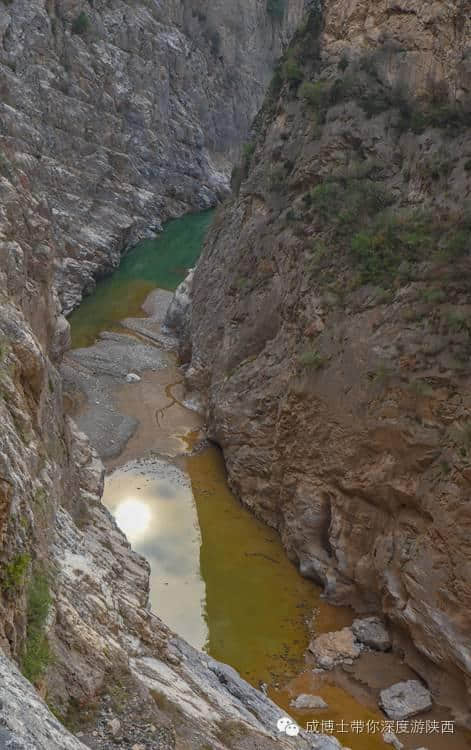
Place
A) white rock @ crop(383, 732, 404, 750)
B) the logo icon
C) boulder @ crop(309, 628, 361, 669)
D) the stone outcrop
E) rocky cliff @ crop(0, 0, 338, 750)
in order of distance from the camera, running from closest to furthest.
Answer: the stone outcrop
rocky cliff @ crop(0, 0, 338, 750)
the logo icon
white rock @ crop(383, 732, 404, 750)
boulder @ crop(309, 628, 361, 669)

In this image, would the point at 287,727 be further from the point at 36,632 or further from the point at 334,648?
the point at 36,632

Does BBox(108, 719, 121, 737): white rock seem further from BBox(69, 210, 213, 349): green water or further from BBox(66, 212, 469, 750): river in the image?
BBox(69, 210, 213, 349): green water

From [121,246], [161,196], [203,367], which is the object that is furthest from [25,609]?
[161,196]

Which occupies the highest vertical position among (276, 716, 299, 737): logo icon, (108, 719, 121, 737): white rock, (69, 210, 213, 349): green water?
(69, 210, 213, 349): green water

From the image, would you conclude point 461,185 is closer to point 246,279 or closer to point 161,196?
point 246,279

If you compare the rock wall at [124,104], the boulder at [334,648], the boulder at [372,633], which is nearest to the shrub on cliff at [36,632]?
the boulder at [334,648]

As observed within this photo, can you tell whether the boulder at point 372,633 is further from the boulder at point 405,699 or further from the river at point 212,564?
the boulder at point 405,699

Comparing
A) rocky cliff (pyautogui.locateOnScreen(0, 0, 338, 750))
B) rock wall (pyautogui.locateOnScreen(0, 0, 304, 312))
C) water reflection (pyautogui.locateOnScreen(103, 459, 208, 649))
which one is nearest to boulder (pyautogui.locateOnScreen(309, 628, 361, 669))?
water reflection (pyautogui.locateOnScreen(103, 459, 208, 649))
